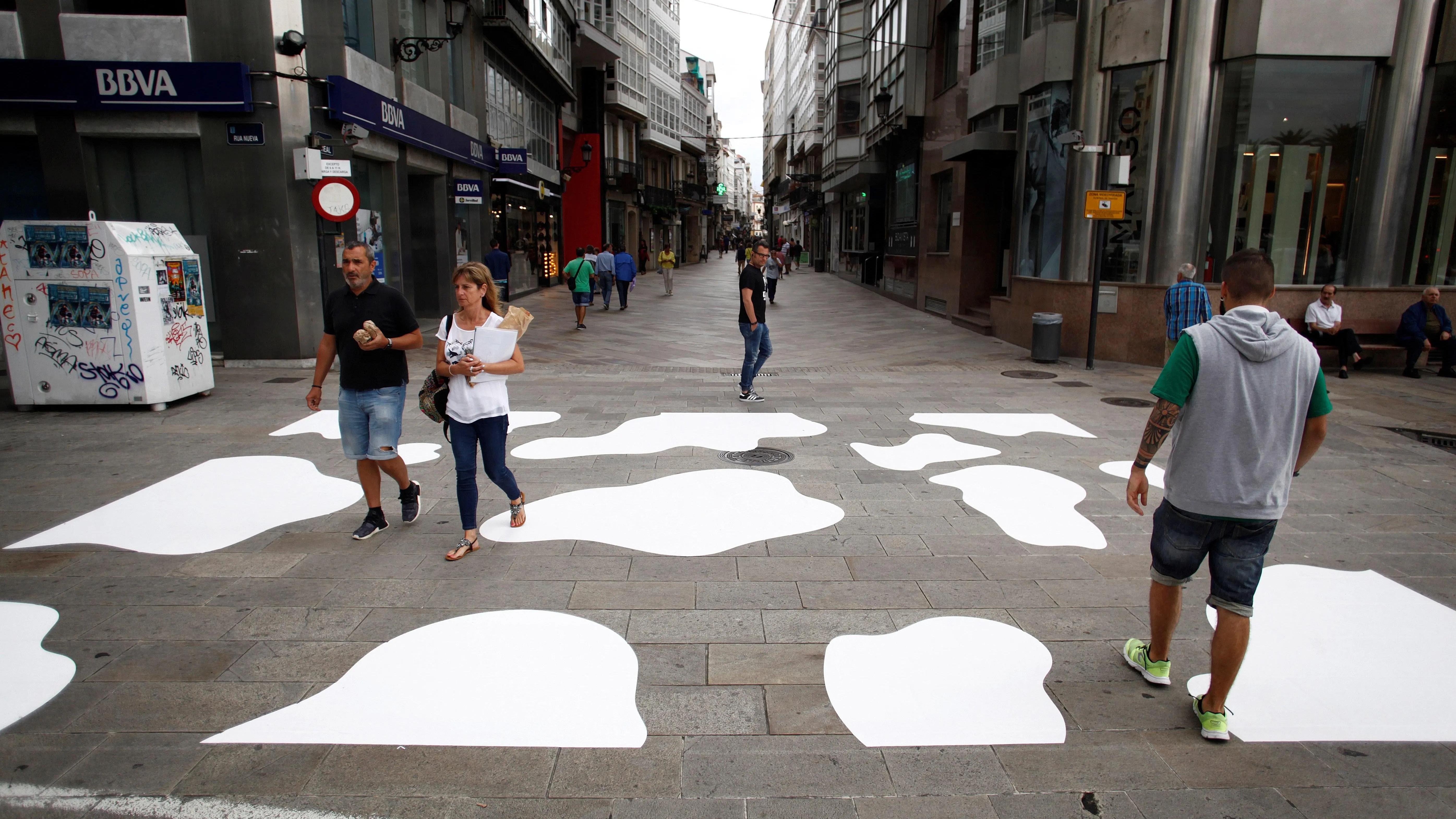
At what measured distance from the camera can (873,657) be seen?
393 centimetres

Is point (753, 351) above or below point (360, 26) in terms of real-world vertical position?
below

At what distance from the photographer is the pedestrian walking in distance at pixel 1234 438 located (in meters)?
3.12

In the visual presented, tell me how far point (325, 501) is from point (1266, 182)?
14.1 meters

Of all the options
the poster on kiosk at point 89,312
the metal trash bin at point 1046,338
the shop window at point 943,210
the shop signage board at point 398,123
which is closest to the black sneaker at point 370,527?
the poster on kiosk at point 89,312

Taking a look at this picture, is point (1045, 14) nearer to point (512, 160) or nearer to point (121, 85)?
point (512, 160)

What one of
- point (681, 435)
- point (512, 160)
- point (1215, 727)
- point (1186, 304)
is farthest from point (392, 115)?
point (1215, 727)

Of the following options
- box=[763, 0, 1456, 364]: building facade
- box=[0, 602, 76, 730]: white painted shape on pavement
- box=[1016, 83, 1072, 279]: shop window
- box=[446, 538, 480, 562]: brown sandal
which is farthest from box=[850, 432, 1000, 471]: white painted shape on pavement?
box=[1016, 83, 1072, 279]: shop window

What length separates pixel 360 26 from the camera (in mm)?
14766

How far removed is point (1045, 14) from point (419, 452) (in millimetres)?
13691

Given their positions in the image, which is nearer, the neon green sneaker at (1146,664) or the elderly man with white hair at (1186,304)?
the neon green sneaker at (1146,664)

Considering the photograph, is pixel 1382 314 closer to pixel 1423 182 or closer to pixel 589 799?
pixel 1423 182

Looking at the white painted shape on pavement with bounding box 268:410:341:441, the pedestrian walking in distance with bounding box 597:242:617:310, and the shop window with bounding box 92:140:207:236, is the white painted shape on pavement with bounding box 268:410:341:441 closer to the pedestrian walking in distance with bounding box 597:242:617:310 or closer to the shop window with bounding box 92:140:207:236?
the shop window with bounding box 92:140:207:236

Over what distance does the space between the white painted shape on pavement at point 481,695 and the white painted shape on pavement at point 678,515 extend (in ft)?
4.05

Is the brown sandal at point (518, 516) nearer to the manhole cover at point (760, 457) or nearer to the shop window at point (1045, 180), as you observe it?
the manhole cover at point (760, 457)
